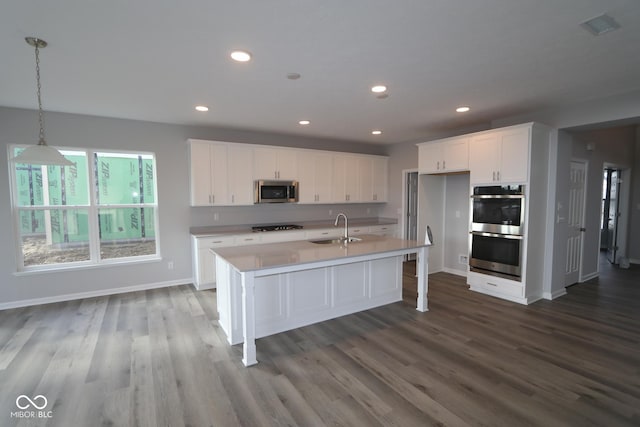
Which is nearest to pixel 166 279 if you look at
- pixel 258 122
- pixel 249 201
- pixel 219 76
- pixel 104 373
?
pixel 249 201

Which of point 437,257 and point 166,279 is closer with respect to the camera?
point 166,279

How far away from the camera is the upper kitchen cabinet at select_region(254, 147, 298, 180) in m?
5.18

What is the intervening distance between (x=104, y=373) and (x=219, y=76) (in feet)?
9.12

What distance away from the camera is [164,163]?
4711mm

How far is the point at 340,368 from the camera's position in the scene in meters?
2.52

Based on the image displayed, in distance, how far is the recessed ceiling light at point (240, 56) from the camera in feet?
7.65

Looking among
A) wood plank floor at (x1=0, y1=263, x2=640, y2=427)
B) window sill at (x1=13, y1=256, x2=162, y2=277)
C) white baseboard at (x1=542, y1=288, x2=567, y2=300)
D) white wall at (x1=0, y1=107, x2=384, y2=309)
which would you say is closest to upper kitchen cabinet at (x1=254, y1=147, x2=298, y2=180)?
white wall at (x1=0, y1=107, x2=384, y2=309)

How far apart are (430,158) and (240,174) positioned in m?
3.21

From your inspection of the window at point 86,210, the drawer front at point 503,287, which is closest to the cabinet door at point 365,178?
the drawer front at point 503,287

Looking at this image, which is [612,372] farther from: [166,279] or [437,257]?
[166,279]

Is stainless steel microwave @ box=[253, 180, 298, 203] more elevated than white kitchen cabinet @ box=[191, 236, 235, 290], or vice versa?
stainless steel microwave @ box=[253, 180, 298, 203]

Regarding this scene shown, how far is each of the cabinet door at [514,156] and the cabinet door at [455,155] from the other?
504 mm

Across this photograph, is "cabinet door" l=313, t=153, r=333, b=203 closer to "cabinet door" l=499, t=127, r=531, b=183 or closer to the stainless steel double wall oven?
the stainless steel double wall oven
